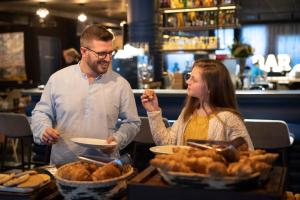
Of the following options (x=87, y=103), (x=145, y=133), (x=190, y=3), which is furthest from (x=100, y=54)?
(x=190, y=3)

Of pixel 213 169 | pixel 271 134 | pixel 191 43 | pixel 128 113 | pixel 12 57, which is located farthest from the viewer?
pixel 12 57

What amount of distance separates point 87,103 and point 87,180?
3.03 ft

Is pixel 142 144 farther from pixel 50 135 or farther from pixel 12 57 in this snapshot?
pixel 12 57

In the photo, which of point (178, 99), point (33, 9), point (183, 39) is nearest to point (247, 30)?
point (33, 9)

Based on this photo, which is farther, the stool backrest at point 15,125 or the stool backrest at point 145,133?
the stool backrest at point 15,125

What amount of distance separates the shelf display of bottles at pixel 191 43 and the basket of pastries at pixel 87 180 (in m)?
5.50

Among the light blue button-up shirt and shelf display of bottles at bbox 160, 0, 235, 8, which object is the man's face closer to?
the light blue button-up shirt

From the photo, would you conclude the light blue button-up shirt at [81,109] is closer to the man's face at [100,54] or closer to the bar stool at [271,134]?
the man's face at [100,54]

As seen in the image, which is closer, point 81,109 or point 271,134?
point 81,109

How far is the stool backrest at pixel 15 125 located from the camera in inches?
167

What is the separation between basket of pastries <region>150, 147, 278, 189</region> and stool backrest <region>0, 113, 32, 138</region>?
311 cm

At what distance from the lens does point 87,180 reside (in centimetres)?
149

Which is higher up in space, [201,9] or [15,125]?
[201,9]

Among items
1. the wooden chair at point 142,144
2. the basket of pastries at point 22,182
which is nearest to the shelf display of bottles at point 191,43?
the wooden chair at point 142,144
